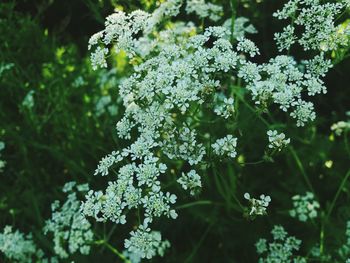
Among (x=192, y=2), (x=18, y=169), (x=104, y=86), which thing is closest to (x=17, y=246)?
(x=18, y=169)

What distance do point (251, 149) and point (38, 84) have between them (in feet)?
6.44

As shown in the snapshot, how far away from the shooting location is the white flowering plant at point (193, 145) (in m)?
2.60

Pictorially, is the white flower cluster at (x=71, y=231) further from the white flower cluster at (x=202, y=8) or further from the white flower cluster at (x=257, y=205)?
the white flower cluster at (x=202, y=8)

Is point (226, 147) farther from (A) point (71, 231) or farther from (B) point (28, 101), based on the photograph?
(B) point (28, 101)

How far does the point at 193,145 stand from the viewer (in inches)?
101

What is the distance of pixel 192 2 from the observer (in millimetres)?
3764

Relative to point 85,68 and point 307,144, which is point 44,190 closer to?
point 85,68

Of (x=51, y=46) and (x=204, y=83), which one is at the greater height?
(x=51, y=46)

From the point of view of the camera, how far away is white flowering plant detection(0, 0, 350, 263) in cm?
260

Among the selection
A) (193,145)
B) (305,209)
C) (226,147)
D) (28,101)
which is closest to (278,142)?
(226,147)

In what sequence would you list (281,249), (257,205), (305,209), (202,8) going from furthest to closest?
1. (202,8)
2. (305,209)
3. (281,249)
4. (257,205)

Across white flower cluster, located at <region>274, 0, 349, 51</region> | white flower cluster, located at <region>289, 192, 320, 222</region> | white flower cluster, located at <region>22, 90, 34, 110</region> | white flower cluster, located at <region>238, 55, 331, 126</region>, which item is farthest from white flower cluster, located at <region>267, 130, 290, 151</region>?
white flower cluster, located at <region>22, 90, 34, 110</region>

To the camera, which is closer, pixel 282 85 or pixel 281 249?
pixel 282 85

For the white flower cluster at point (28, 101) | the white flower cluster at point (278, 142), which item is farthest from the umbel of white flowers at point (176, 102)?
the white flower cluster at point (28, 101)
